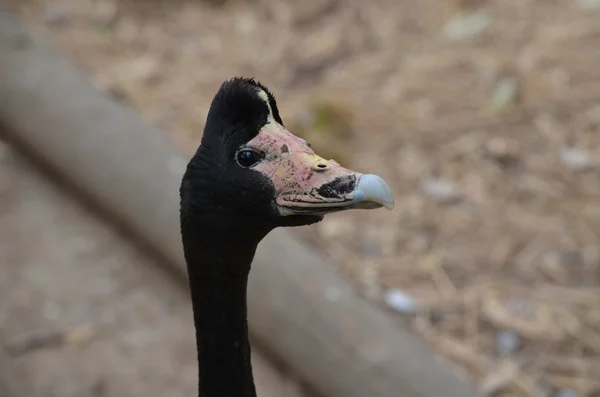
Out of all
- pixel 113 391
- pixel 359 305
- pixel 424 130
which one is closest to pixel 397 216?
pixel 424 130

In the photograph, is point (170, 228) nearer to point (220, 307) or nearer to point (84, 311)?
point (84, 311)

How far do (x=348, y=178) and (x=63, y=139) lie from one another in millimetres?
1955

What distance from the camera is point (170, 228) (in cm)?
250

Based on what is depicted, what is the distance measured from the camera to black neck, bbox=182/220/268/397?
1.24m

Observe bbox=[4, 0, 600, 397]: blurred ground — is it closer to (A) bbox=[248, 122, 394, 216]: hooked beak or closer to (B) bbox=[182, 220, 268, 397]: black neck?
(B) bbox=[182, 220, 268, 397]: black neck

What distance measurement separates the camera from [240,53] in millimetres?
3857

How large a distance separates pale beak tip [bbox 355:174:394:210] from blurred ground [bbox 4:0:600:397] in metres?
1.42

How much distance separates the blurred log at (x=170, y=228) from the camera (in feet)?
6.79

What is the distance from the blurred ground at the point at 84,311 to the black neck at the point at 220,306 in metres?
0.91

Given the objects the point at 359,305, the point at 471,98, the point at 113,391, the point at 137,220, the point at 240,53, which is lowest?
the point at 113,391

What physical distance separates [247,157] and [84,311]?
1601 mm

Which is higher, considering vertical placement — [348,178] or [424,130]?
[424,130]

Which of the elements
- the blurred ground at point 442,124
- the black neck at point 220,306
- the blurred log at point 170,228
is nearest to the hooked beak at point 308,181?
the black neck at point 220,306

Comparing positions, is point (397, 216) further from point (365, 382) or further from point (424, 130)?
point (365, 382)
